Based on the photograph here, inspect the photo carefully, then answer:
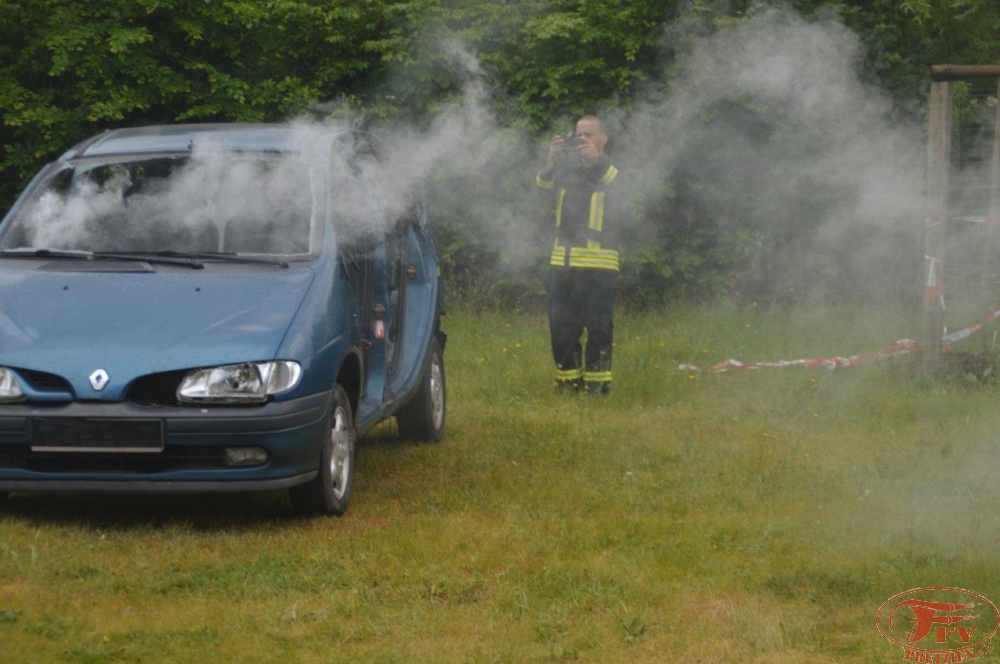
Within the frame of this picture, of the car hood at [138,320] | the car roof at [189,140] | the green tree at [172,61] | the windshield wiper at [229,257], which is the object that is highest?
the green tree at [172,61]

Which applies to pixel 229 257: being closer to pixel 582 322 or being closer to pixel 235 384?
pixel 235 384

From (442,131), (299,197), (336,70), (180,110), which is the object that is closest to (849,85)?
(442,131)

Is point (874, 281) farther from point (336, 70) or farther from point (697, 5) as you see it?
point (336, 70)

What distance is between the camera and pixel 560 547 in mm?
6570

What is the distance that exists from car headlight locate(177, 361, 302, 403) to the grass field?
0.63 metres

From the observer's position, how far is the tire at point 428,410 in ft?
29.7

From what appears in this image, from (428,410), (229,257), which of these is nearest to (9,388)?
(229,257)

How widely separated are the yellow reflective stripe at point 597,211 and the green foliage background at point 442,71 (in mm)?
3264

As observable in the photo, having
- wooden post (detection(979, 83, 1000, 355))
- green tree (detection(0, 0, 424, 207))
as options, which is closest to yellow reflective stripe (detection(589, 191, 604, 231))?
wooden post (detection(979, 83, 1000, 355))

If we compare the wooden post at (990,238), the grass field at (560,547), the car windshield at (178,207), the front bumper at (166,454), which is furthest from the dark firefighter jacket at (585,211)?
the front bumper at (166,454)

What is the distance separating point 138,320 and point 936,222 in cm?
636

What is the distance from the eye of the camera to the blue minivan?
255 inches

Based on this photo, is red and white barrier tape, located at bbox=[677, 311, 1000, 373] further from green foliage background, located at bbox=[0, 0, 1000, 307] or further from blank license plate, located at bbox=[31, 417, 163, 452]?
blank license plate, located at bbox=[31, 417, 163, 452]

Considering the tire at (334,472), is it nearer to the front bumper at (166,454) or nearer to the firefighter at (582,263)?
the front bumper at (166,454)
